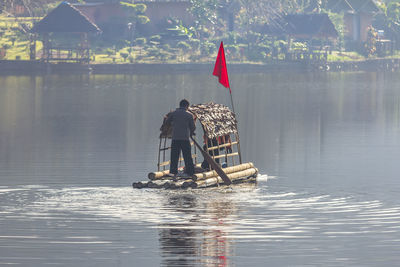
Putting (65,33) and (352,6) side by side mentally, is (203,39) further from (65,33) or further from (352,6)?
(352,6)

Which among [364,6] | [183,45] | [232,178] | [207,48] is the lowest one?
[232,178]

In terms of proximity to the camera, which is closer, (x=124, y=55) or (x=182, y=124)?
(x=182, y=124)

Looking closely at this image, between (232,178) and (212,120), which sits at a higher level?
(212,120)

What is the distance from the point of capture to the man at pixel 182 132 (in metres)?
24.7

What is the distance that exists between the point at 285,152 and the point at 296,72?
8261 cm

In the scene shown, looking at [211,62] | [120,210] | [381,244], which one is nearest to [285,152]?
[120,210]

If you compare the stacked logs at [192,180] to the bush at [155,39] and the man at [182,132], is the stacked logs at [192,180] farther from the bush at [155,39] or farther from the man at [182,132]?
the bush at [155,39]

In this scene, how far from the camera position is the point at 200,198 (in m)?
23.4

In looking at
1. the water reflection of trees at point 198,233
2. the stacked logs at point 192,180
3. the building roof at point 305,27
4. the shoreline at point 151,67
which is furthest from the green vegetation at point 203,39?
the water reflection of trees at point 198,233

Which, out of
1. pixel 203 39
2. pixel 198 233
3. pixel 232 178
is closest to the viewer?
pixel 198 233

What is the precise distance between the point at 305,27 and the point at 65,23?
29.8 meters

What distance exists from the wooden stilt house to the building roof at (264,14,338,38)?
76.8 feet

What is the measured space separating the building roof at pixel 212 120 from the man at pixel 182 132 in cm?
40

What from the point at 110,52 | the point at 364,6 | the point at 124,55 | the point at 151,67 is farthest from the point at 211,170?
the point at 364,6
